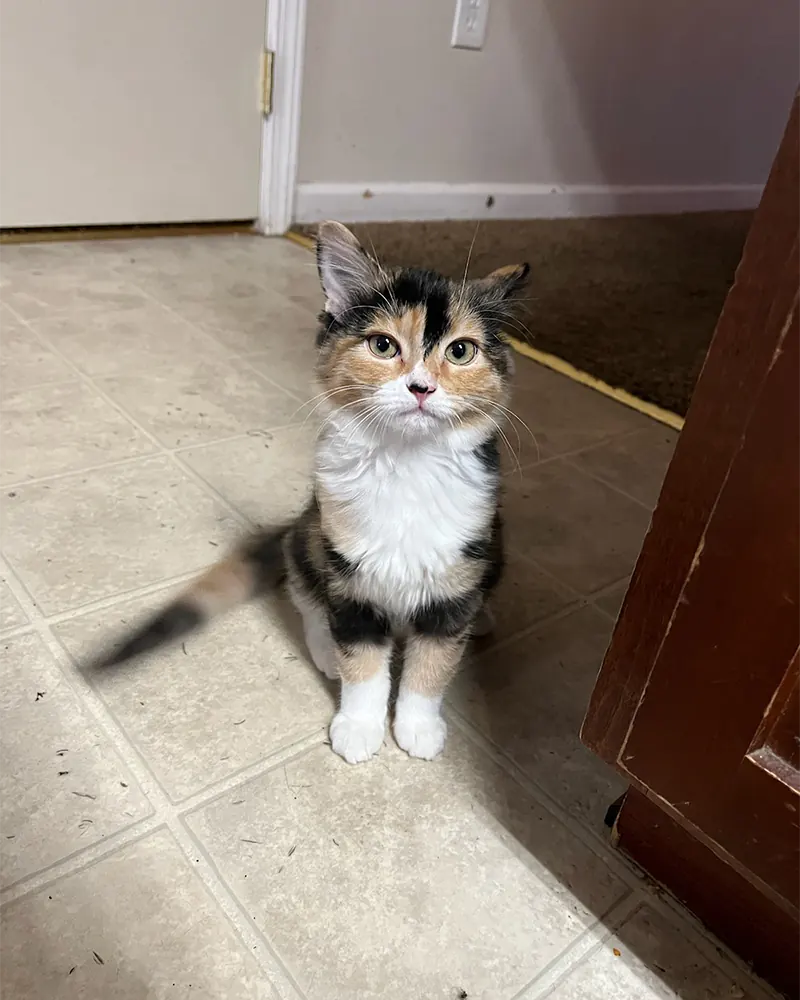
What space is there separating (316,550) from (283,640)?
0.64ft

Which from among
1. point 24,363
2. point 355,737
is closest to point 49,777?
point 355,737

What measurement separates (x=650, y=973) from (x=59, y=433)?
124 cm

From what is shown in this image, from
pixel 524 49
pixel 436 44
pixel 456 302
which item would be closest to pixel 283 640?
pixel 456 302

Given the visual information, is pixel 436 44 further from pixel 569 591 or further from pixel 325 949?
pixel 325 949

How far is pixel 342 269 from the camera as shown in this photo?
2.96ft

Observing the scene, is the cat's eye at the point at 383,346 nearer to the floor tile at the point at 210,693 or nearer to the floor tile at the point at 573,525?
the floor tile at the point at 210,693

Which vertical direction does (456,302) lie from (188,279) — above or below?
above

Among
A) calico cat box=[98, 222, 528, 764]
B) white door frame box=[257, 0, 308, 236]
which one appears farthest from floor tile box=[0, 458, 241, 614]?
white door frame box=[257, 0, 308, 236]

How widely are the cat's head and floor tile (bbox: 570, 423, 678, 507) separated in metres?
0.74

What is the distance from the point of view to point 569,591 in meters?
1.28

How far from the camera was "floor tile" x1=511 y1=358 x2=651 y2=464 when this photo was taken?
1.72m

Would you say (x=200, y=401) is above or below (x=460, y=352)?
below

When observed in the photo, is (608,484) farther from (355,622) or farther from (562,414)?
(355,622)

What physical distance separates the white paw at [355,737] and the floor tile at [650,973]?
1.02 feet
